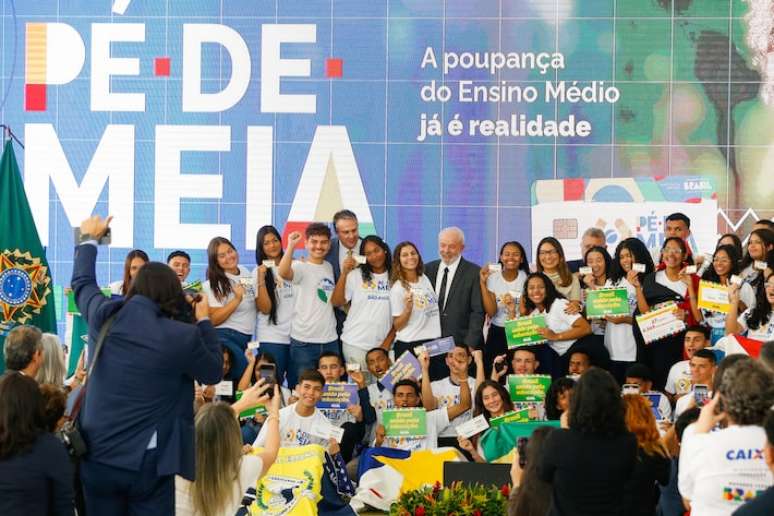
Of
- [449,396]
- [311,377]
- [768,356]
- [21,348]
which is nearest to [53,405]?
[21,348]

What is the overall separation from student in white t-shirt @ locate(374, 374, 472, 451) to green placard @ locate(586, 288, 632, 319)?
1.08 meters

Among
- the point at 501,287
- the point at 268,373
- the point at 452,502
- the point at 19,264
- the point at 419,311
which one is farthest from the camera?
the point at 19,264

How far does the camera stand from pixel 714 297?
27.3ft

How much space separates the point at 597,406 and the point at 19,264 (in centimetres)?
613

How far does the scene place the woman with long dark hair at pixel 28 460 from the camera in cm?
433

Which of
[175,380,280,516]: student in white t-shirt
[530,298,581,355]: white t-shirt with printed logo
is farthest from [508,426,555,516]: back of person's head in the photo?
[530,298,581,355]: white t-shirt with printed logo

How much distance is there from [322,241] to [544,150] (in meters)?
2.81

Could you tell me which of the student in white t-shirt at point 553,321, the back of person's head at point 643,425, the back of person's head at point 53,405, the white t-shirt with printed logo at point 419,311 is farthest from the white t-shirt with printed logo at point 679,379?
the back of person's head at point 53,405

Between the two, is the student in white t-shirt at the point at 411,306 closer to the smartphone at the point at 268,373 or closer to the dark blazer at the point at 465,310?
the dark blazer at the point at 465,310

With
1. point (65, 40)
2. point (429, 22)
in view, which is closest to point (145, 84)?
point (65, 40)

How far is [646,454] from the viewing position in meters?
5.20

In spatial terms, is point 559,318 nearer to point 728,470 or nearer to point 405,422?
point 405,422

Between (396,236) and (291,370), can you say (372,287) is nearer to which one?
(291,370)

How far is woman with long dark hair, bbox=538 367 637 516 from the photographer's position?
4586 mm
